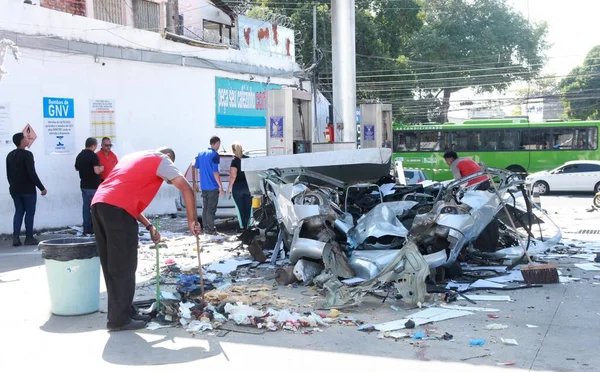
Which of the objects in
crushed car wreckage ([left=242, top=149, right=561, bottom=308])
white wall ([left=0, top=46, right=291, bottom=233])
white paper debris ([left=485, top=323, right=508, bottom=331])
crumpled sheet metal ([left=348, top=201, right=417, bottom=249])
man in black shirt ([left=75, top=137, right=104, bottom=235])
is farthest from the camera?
white wall ([left=0, top=46, right=291, bottom=233])

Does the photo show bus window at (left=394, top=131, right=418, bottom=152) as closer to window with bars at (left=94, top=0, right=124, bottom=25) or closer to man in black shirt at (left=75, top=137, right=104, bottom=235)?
window with bars at (left=94, top=0, right=124, bottom=25)

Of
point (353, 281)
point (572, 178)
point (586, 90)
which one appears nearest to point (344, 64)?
point (353, 281)

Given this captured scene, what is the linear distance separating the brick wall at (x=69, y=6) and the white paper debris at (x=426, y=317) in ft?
44.0

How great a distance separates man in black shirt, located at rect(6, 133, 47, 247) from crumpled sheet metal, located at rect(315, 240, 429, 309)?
665cm

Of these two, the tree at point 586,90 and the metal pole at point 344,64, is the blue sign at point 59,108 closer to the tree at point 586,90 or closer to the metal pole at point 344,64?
the metal pole at point 344,64

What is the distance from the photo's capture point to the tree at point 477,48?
3881 cm

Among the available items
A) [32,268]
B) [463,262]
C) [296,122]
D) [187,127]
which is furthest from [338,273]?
[187,127]

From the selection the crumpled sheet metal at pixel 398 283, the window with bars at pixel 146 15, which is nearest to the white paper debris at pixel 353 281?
the crumpled sheet metal at pixel 398 283

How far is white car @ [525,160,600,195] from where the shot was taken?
24016mm

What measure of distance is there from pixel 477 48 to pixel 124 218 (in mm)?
37106

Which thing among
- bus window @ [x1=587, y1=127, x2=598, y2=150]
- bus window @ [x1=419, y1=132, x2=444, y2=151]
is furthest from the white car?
bus window @ [x1=419, y1=132, x2=444, y2=151]

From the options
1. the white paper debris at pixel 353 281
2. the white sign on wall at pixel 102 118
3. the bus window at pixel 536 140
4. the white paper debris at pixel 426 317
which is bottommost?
the white paper debris at pixel 426 317

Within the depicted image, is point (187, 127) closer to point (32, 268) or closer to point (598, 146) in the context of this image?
point (32, 268)

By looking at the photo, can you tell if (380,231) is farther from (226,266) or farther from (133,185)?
(133,185)
